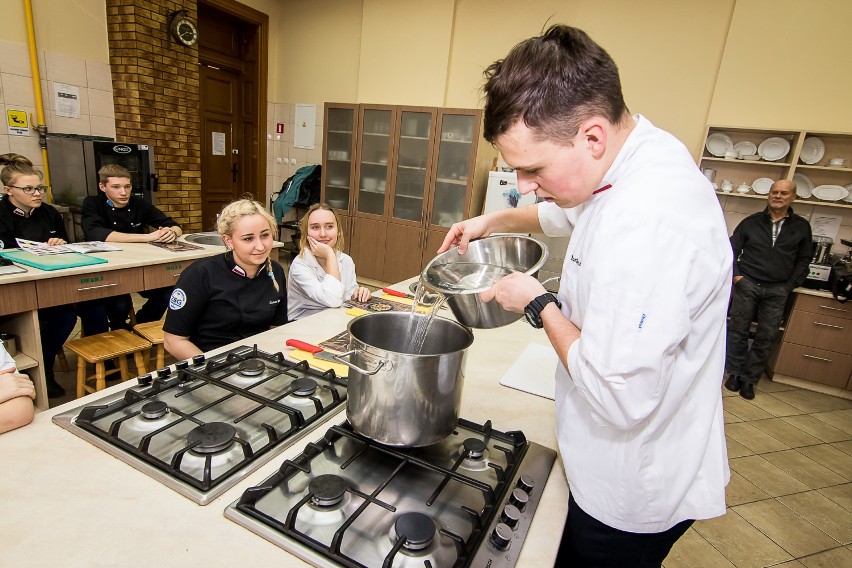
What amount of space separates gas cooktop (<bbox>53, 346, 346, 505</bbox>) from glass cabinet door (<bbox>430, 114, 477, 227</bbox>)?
377 centimetres

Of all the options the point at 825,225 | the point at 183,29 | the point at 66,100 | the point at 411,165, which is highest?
the point at 183,29

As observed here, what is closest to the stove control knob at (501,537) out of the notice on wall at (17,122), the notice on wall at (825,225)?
the notice on wall at (825,225)

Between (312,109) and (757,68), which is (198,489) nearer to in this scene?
(757,68)

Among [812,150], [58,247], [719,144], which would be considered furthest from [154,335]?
[812,150]

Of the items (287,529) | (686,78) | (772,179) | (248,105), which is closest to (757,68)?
(686,78)

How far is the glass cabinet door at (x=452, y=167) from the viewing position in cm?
462


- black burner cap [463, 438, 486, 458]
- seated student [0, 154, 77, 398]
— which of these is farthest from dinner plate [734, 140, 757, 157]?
seated student [0, 154, 77, 398]

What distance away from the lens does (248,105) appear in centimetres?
595

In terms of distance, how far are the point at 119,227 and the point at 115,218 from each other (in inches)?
2.6

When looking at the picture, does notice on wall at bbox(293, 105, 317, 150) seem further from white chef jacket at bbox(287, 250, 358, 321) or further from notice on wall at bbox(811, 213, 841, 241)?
notice on wall at bbox(811, 213, 841, 241)

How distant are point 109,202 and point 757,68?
197 inches

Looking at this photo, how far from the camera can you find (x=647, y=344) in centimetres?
62

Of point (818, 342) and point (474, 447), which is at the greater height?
point (474, 447)

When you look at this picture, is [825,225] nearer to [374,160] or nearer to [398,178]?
[398,178]
